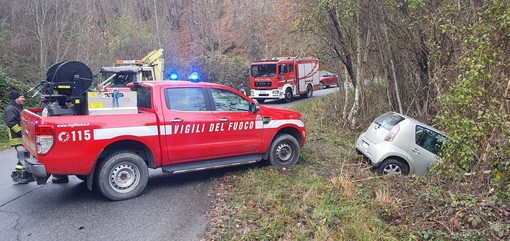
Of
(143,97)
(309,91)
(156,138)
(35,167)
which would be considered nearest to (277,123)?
(156,138)

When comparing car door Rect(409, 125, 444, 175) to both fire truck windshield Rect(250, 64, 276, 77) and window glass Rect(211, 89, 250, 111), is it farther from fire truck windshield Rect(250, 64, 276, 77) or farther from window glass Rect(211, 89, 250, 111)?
fire truck windshield Rect(250, 64, 276, 77)

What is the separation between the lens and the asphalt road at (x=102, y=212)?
491 cm

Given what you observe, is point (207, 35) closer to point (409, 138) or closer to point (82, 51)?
point (82, 51)

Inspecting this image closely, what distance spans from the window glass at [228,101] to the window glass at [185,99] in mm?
284

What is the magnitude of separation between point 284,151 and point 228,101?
1604mm

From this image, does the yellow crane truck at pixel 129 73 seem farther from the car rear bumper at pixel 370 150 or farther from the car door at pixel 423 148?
the car door at pixel 423 148

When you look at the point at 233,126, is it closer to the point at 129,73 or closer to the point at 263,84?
the point at 129,73

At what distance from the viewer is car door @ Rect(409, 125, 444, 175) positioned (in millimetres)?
8383

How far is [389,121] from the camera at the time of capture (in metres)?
8.89

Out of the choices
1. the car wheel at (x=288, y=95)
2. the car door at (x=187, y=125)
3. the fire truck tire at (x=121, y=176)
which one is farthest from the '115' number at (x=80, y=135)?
the car wheel at (x=288, y=95)

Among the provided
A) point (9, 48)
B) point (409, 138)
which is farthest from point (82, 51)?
point (409, 138)

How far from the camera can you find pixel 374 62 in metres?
14.6

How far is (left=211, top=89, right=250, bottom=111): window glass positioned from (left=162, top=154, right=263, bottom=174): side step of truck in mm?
936

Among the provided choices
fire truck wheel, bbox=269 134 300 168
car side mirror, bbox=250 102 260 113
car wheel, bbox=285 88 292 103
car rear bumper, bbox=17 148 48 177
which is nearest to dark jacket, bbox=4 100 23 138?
car rear bumper, bbox=17 148 48 177
